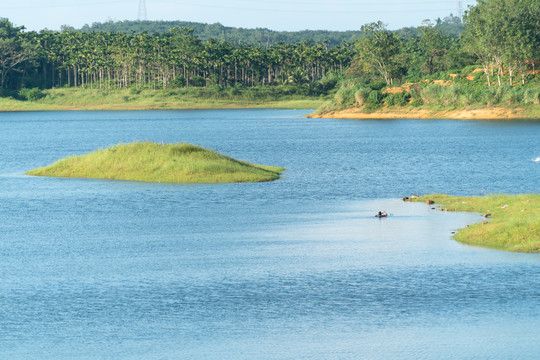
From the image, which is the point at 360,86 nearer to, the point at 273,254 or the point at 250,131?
the point at 250,131

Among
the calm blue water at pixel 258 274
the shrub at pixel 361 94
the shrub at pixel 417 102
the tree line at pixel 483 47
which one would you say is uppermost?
the tree line at pixel 483 47

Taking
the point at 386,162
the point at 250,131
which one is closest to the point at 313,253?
the point at 386,162

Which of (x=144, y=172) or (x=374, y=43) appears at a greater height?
(x=374, y=43)

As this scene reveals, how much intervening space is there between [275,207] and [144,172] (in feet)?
57.6

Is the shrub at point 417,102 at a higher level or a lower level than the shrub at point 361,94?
lower

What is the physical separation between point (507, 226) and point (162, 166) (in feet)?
111

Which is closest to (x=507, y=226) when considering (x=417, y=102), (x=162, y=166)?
(x=162, y=166)

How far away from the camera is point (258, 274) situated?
31.0 meters

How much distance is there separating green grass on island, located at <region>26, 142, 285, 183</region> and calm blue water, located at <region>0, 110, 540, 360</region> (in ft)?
6.45

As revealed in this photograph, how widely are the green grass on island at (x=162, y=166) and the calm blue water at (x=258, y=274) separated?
1.97 m

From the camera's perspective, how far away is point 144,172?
6353 centimetres

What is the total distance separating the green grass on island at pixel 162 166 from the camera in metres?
61.9

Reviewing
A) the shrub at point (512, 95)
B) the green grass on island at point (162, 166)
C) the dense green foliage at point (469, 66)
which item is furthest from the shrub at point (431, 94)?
the green grass on island at point (162, 166)

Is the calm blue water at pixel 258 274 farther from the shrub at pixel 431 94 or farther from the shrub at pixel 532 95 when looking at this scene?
the shrub at pixel 431 94
